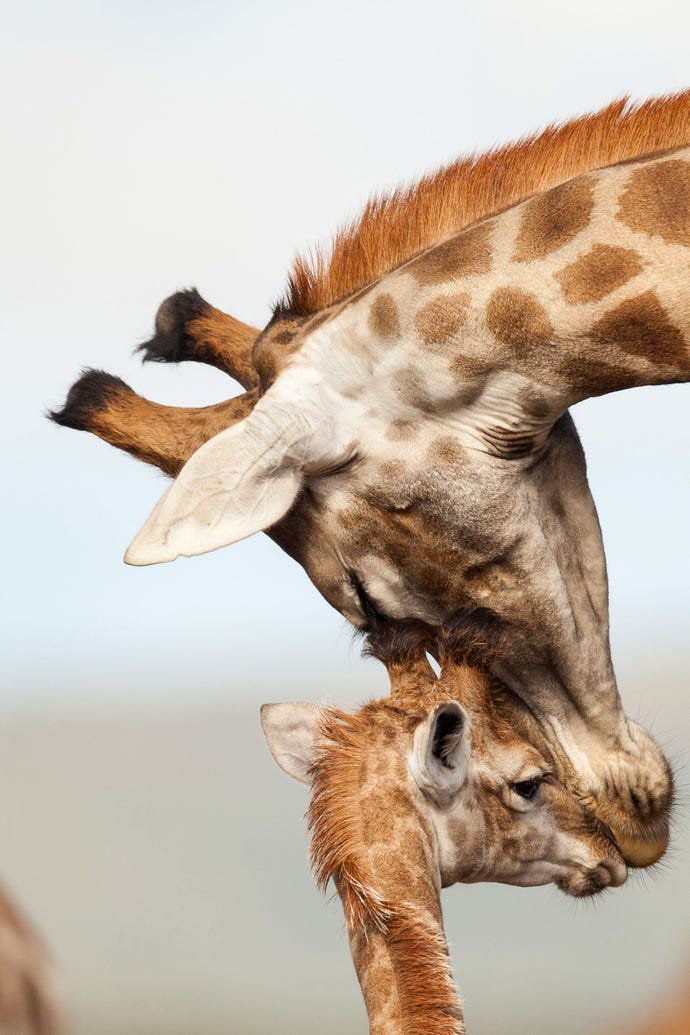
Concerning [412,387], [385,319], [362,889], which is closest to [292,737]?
[362,889]

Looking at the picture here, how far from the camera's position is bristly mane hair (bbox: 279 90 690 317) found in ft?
12.6

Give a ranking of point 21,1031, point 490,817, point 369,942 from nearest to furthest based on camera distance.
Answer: point 21,1031
point 369,942
point 490,817

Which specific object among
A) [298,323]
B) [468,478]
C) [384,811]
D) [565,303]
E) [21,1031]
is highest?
[298,323]

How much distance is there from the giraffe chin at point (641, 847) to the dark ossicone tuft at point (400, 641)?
0.84 m

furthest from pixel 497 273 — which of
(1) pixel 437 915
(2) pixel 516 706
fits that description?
(1) pixel 437 915

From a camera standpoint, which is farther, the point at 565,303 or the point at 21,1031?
the point at 565,303

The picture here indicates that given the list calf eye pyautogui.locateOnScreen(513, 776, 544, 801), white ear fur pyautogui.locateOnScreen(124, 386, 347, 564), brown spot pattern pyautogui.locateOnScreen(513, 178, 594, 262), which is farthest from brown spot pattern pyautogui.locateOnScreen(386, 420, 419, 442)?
calf eye pyautogui.locateOnScreen(513, 776, 544, 801)

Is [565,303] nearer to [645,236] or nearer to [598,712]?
[645,236]

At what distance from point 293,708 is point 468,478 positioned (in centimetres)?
85

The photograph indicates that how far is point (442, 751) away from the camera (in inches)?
147

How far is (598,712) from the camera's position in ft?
13.9

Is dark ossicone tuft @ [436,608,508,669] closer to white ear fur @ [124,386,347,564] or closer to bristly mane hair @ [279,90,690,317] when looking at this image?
white ear fur @ [124,386,347,564]

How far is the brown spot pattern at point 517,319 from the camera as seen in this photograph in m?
3.67

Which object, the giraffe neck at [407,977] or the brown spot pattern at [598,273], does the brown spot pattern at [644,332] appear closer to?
the brown spot pattern at [598,273]
